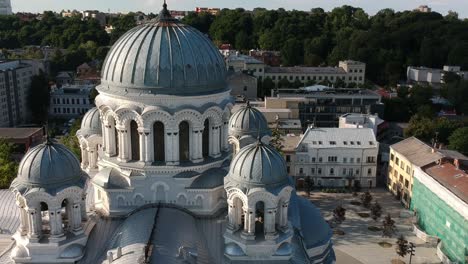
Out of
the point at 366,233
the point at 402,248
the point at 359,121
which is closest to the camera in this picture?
the point at 402,248

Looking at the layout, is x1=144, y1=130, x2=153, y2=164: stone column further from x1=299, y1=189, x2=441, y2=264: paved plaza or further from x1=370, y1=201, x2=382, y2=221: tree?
x1=370, y1=201, x2=382, y2=221: tree

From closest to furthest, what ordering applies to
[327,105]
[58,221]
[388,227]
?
[58,221]
[388,227]
[327,105]

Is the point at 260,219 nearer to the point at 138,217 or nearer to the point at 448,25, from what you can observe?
the point at 138,217

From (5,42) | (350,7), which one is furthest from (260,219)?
(350,7)

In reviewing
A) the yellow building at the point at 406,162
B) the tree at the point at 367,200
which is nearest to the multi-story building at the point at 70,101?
the tree at the point at 367,200

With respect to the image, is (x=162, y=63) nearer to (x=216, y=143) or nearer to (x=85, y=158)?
(x=216, y=143)

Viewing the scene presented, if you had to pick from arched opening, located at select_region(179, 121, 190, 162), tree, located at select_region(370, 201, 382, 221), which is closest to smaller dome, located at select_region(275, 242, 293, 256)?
arched opening, located at select_region(179, 121, 190, 162)

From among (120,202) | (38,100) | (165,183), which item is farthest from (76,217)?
(38,100)
